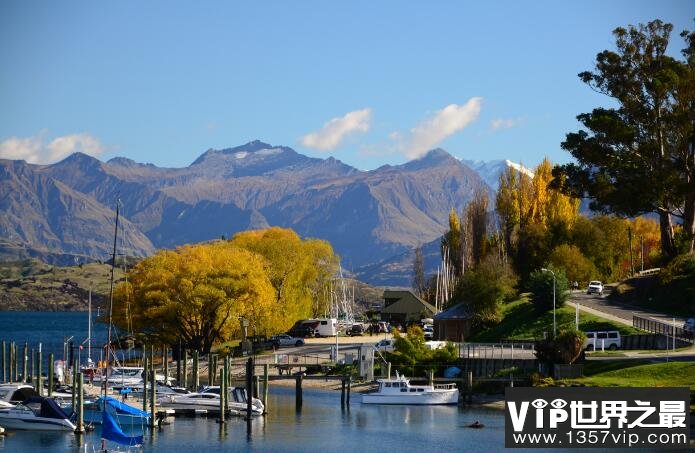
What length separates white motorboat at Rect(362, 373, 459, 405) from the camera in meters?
86.4

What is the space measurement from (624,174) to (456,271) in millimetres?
62400

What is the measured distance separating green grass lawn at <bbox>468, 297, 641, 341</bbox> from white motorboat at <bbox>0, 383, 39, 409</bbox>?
138ft

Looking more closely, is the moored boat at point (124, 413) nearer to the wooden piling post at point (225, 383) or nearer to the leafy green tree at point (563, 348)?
the wooden piling post at point (225, 383)

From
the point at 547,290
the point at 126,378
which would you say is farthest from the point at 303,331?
the point at 126,378

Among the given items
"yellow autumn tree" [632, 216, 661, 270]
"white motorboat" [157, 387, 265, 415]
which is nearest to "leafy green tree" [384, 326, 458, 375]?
"white motorboat" [157, 387, 265, 415]

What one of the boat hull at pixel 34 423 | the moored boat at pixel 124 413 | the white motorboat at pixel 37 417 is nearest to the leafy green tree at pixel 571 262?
the moored boat at pixel 124 413

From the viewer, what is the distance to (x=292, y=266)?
14300 cm

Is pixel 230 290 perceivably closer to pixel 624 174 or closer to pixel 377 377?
pixel 377 377

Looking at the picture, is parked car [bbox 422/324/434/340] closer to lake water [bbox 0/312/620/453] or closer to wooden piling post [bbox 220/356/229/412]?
lake water [bbox 0/312/620/453]

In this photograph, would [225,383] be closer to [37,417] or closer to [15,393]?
[37,417]

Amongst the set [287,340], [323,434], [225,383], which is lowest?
[323,434]

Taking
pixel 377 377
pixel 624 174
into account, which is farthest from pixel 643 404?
pixel 624 174

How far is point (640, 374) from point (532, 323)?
3225 cm

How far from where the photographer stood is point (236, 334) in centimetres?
13000
